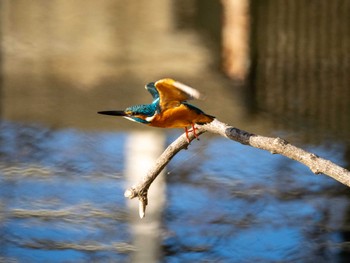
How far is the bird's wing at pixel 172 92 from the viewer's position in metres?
0.54

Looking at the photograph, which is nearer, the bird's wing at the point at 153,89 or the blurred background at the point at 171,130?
the bird's wing at the point at 153,89

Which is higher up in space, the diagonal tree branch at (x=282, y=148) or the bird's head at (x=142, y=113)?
the diagonal tree branch at (x=282, y=148)

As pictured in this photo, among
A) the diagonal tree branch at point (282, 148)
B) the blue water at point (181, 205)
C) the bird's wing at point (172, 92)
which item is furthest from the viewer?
the blue water at point (181, 205)

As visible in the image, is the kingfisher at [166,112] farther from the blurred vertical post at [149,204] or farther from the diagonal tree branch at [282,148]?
the blurred vertical post at [149,204]

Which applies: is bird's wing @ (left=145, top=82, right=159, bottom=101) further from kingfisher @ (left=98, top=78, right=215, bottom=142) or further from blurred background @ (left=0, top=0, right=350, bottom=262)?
blurred background @ (left=0, top=0, right=350, bottom=262)

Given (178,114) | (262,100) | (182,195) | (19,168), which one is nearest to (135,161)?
(182,195)

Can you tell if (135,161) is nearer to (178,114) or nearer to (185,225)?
(185,225)

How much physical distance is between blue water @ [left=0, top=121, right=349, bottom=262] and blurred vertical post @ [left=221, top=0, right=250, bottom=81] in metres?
0.51

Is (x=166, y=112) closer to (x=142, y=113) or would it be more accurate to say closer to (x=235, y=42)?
(x=142, y=113)

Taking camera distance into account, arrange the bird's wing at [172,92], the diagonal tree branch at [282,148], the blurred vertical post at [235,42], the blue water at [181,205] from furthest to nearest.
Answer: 1. the blurred vertical post at [235,42]
2. the blue water at [181,205]
3. the diagonal tree branch at [282,148]
4. the bird's wing at [172,92]

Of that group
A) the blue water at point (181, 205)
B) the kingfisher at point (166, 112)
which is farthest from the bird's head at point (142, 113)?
the blue water at point (181, 205)

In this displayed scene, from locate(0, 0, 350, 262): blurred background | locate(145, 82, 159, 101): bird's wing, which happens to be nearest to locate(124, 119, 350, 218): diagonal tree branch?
locate(145, 82, 159, 101): bird's wing

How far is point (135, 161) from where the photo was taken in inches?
77.9

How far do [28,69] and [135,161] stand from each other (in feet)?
2.70
